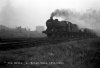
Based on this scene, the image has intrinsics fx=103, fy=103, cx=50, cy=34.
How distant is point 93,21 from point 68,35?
28.4m

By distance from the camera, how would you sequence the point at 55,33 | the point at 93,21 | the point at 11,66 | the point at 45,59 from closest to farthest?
1. the point at 11,66
2. the point at 45,59
3. the point at 55,33
4. the point at 93,21

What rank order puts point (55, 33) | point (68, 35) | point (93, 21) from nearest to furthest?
point (55, 33)
point (68, 35)
point (93, 21)

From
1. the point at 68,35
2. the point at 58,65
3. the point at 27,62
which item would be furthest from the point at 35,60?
the point at 68,35

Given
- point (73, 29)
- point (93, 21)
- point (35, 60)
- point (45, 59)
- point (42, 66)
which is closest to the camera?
point (42, 66)

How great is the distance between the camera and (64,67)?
247 inches

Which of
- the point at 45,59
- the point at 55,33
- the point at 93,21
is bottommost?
the point at 45,59

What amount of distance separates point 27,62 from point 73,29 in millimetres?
→ 19860

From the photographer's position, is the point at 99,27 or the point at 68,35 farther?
the point at 99,27

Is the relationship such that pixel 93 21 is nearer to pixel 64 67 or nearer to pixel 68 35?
pixel 68 35

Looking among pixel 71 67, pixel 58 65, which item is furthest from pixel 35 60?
pixel 71 67

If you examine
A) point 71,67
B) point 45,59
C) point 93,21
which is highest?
point 93,21

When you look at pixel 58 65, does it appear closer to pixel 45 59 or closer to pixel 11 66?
pixel 45 59

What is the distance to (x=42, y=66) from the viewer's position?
5707 millimetres

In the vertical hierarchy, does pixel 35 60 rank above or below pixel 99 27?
below
